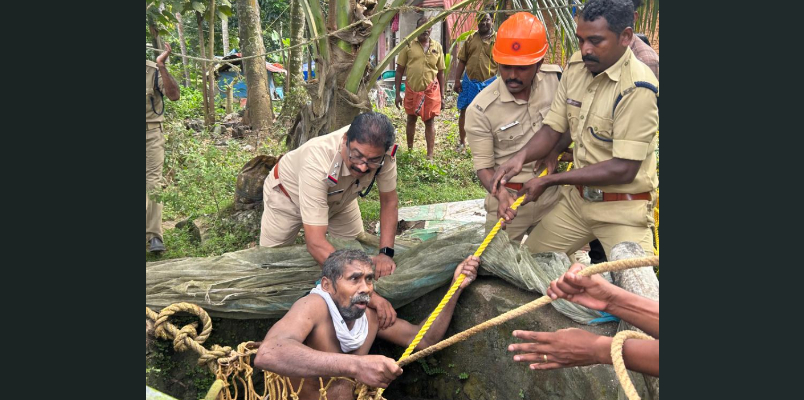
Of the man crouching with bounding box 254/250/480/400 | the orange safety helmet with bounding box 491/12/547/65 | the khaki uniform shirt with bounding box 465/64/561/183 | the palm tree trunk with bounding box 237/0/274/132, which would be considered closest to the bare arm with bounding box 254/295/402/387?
the man crouching with bounding box 254/250/480/400

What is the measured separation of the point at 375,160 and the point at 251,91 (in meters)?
7.36

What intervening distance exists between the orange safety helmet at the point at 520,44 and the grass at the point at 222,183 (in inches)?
122

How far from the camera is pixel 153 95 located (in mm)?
6020

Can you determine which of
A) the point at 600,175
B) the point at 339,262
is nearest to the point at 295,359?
the point at 339,262

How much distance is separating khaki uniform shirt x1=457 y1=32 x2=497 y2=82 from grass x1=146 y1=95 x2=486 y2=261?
4.26 feet

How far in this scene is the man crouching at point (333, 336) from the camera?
3.03 metres

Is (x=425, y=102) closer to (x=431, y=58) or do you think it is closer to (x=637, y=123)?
(x=431, y=58)

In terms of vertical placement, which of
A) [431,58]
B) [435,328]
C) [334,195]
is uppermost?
[431,58]

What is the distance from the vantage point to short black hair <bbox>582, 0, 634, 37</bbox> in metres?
3.46

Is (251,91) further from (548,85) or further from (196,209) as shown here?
(548,85)

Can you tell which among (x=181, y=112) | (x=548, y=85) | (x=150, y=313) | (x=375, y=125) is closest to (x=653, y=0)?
(x=548, y=85)

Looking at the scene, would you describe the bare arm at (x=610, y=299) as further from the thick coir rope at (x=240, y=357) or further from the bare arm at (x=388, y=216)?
the bare arm at (x=388, y=216)

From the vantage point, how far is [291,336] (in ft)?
10.5

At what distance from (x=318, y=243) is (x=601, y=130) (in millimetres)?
1781
